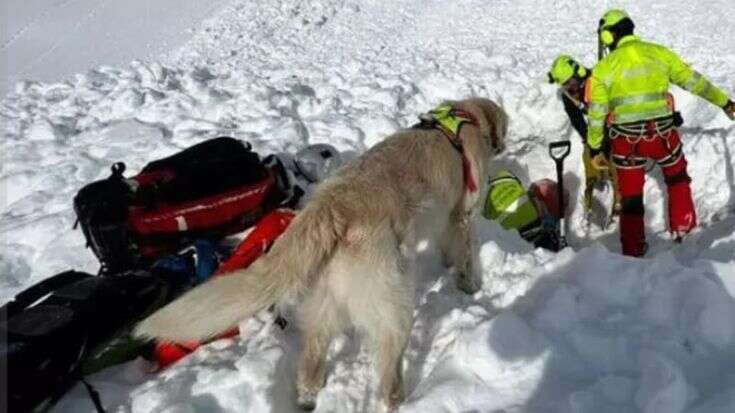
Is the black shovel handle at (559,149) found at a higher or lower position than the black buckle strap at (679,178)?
higher

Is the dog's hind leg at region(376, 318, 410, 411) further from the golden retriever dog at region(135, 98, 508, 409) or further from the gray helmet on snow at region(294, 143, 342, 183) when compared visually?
the gray helmet on snow at region(294, 143, 342, 183)

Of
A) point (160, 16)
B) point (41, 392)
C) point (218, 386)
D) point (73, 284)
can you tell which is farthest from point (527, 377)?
point (160, 16)

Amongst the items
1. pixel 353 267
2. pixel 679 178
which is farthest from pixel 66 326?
pixel 679 178

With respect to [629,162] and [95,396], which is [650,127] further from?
[95,396]

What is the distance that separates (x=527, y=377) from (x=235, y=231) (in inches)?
97.3

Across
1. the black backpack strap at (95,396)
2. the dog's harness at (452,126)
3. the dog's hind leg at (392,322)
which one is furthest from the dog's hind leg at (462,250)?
the black backpack strap at (95,396)

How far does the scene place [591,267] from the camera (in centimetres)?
403

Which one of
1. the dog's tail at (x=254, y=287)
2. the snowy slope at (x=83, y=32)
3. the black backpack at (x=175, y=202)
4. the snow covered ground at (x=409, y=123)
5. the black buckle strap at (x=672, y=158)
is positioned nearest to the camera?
the dog's tail at (x=254, y=287)

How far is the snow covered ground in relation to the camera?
3268mm

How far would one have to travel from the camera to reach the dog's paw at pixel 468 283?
14.3 feet

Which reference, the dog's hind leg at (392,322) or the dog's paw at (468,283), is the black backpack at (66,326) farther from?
the dog's paw at (468,283)

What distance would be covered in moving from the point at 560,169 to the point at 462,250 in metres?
1.37

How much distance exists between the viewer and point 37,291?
3.70 meters

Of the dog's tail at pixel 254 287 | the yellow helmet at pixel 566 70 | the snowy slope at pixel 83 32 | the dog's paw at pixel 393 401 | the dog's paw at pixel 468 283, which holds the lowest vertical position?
the dog's paw at pixel 393 401
